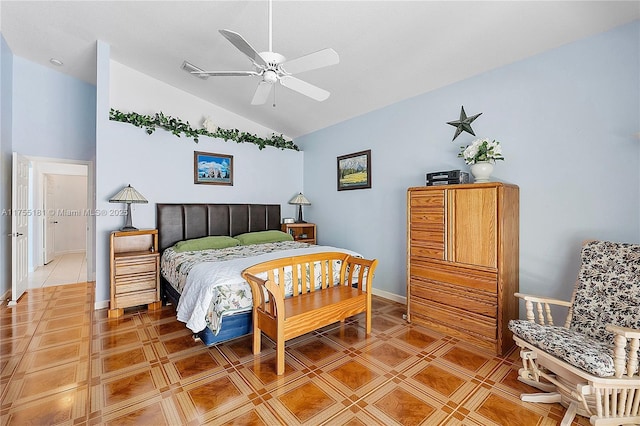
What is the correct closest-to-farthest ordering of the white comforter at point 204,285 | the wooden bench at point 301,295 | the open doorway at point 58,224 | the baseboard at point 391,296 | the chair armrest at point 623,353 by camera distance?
the chair armrest at point 623,353 < the wooden bench at point 301,295 < the white comforter at point 204,285 < the baseboard at point 391,296 < the open doorway at point 58,224

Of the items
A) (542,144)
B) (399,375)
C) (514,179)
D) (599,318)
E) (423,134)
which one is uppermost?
(423,134)

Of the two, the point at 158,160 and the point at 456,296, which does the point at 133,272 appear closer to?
the point at 158,160

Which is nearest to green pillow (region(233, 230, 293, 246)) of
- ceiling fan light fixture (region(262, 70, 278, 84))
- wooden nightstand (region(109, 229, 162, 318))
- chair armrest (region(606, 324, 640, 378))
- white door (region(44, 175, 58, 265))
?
wooden nightstand (region(109, 229, 162, 318))

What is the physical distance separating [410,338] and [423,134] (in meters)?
2.57

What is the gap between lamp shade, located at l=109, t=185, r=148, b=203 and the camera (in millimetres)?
3705

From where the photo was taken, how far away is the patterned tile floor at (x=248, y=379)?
1898mm

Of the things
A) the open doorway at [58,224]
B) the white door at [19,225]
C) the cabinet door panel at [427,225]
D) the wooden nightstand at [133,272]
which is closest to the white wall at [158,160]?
the wooden nightstand at [133,272]

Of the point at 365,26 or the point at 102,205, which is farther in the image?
the point at 102,205

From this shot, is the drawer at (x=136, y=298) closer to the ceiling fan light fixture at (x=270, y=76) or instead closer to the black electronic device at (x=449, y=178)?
the ceiling fan light fixture at (x=270, y=76)

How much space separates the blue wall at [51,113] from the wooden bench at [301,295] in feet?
14.5

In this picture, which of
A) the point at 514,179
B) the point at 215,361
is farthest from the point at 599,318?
the point at 215,361

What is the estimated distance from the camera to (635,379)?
169 cm

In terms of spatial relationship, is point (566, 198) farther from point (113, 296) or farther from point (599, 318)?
point (113, 296)

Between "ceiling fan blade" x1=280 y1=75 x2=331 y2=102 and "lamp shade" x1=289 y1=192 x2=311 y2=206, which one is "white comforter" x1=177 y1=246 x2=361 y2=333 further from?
"lamp shade" x1=289 y1=192 x2=311 y2=206
